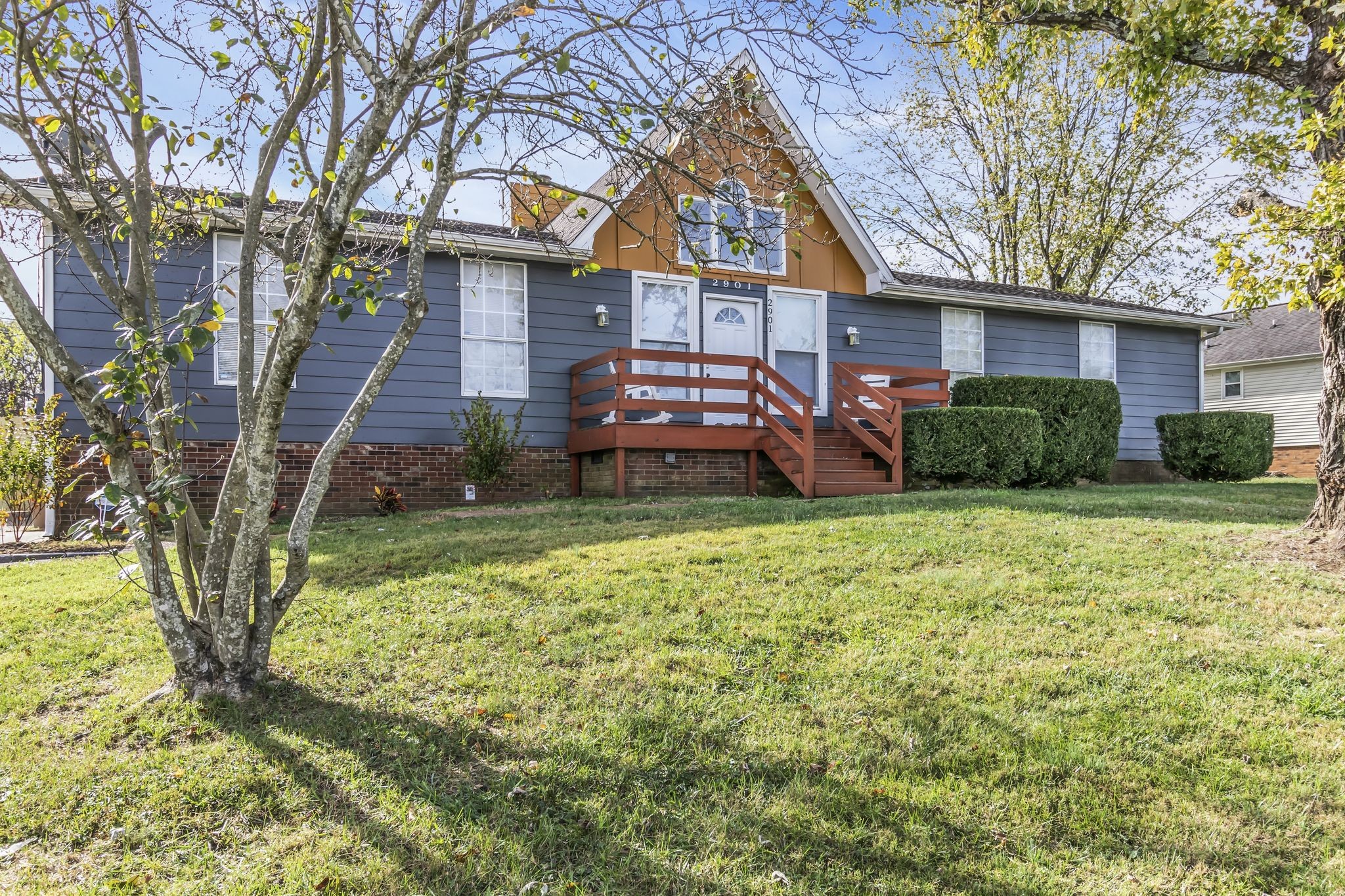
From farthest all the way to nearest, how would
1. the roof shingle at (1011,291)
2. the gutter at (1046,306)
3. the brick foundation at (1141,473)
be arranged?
the brick foundation at (1141,473)
the roof shingle at (1011,291)
the gutter at (1046,306)

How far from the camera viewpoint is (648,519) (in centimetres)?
834

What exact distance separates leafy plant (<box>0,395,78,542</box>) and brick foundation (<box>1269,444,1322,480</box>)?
27.2 m

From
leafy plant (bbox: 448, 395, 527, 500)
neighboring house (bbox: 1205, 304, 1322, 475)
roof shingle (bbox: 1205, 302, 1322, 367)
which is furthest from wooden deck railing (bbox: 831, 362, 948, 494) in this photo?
roof shingle (bbox: 1205, 302, 1322, 367)

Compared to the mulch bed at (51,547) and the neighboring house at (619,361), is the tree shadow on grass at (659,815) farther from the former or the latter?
the neighboring house at (619,361)

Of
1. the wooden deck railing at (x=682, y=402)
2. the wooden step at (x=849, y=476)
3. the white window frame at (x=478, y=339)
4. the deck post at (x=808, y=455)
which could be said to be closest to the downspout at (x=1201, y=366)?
the wooden step at (x=849, y=476)

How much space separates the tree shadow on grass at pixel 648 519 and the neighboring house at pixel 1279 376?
1723cm

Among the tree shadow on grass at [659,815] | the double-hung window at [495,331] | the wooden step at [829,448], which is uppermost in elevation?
the double-hung window at [495,331]

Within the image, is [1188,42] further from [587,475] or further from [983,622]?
[587,475]

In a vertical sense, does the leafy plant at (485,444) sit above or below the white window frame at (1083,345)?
below

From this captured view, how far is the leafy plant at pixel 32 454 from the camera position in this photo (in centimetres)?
915

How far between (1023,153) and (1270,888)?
2254 centimetres

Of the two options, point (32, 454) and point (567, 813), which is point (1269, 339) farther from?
point (32, 454)

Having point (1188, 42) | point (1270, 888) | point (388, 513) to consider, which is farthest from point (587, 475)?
point (1270, 888)

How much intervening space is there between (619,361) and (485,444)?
2038mm
